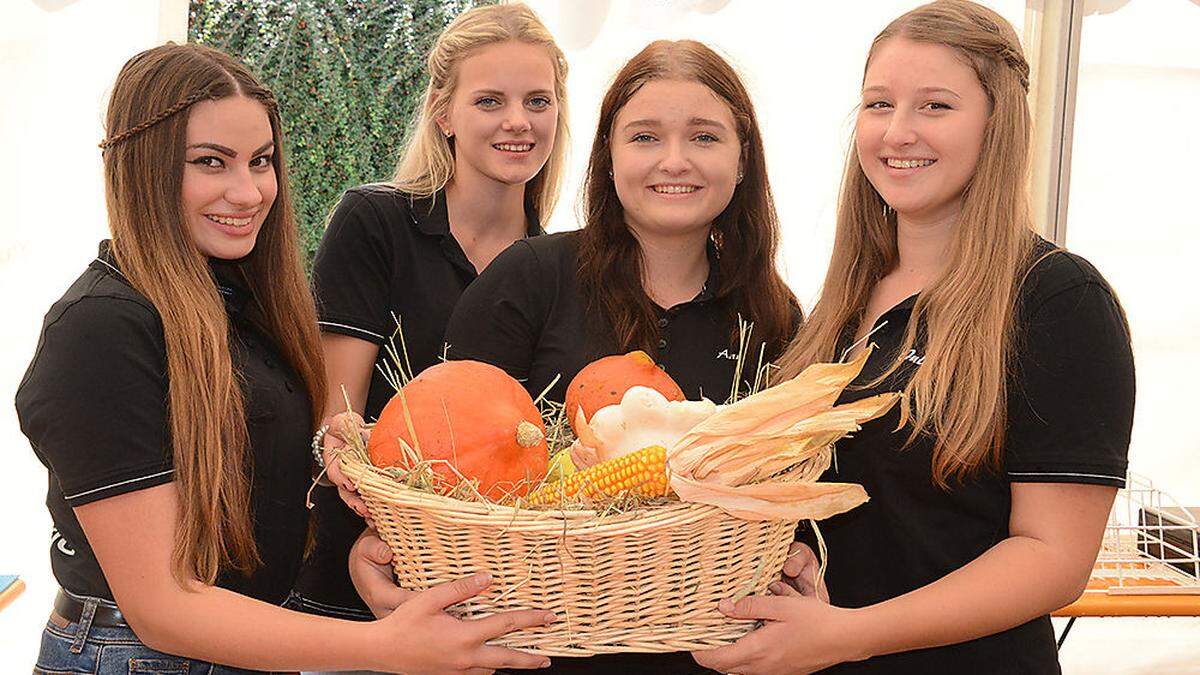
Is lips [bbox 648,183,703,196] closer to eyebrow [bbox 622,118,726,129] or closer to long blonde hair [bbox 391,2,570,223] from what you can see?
eyebrow [bbox 622,118,726,129]

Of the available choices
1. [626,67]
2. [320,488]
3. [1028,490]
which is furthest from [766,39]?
[1028,490]

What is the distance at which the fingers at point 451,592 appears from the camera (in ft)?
4.63

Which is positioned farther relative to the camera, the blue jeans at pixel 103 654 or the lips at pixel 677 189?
the lips at pixel 677 189

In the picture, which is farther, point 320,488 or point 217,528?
point 320,488

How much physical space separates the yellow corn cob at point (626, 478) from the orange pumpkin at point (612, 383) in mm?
193

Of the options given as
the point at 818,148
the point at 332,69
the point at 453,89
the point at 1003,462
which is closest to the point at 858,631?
the point at 1003,462

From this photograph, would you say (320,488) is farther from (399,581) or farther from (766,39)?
(766,39)

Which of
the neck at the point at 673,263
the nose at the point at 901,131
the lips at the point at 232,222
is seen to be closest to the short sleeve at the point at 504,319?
the neck at the point at 673,263

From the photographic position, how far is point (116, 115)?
164 centimetres

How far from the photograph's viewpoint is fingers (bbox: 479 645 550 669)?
1.47 meters

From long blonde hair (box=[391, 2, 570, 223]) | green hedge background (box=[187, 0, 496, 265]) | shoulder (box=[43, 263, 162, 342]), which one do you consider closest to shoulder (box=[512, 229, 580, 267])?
long blonde hair (box=[391, 2, 570, 223])

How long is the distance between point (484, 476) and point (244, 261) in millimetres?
664

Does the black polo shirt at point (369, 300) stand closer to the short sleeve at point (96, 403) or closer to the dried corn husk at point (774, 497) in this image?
the short sleeve at point (96, 403)

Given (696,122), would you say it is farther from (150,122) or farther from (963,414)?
(150,122)
